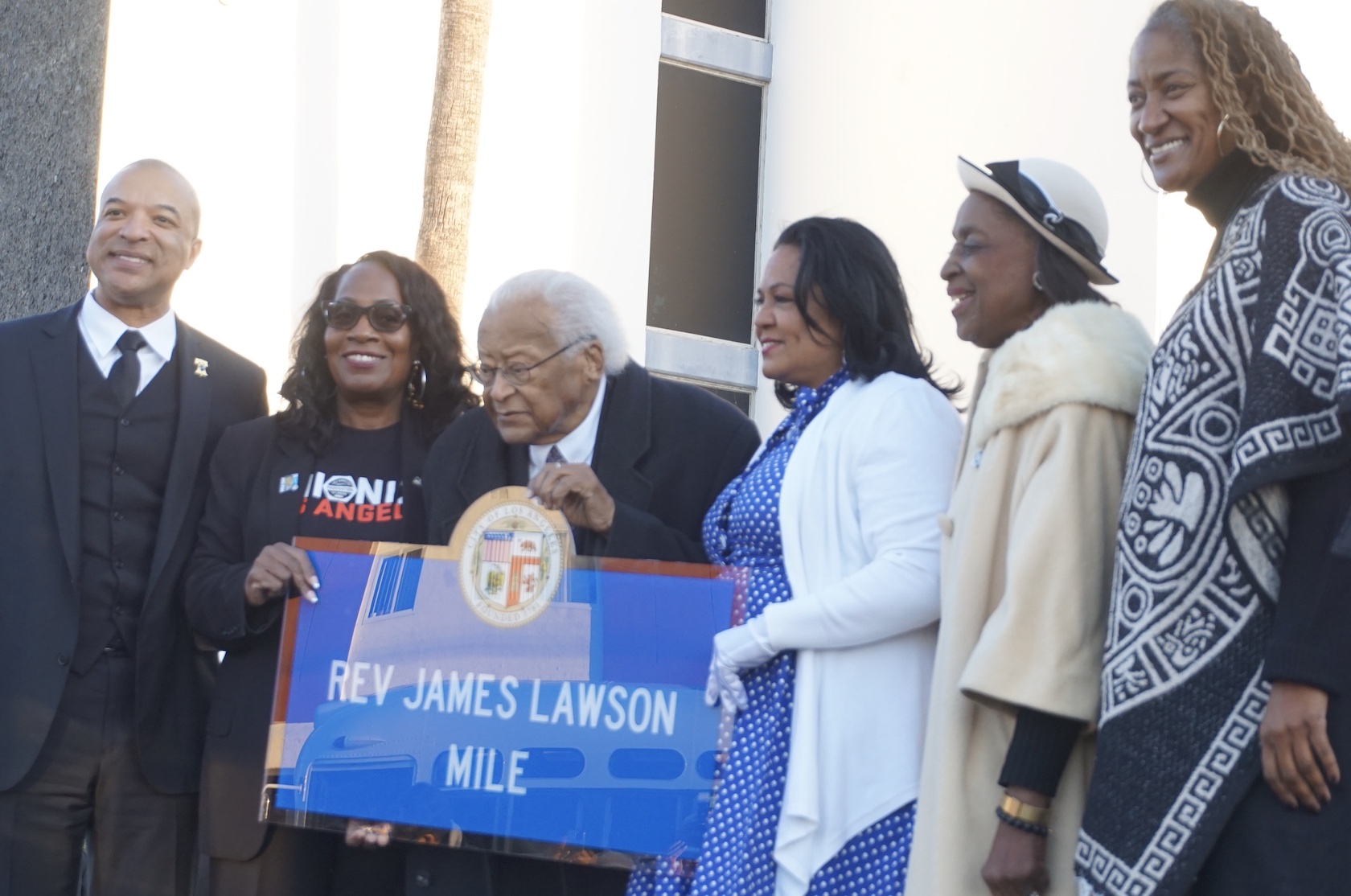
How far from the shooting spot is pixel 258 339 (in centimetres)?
1144

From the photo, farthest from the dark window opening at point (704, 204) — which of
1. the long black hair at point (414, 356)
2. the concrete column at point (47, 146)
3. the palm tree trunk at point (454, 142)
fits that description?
the long black hair at point (414, 356)

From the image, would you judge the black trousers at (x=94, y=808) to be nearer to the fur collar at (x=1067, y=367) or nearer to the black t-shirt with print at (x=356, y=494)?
the black t-shirt with print at (x=356, y=494)

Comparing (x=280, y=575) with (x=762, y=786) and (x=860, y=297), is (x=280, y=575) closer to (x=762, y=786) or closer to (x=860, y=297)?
(x=762, y=786)

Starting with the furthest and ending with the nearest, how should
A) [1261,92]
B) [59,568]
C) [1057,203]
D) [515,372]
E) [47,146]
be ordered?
[47,146]
[59,568]
[515,372]
[1057,203]
[1261,92]

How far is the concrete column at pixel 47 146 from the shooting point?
6.21 meters

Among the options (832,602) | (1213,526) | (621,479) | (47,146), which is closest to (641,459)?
(621,479)

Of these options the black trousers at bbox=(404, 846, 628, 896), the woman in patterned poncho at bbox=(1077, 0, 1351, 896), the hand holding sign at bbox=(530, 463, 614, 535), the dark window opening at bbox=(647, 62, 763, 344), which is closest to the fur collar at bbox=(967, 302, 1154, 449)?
the woman in patterned poncho at bbox=(1077, 0, 1351, 896)

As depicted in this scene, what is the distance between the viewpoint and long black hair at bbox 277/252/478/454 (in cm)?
459

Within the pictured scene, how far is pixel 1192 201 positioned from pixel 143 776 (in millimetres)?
3223

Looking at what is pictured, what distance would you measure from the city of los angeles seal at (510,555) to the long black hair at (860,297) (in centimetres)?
84

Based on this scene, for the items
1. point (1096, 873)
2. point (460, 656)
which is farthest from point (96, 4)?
point (1096, 873)

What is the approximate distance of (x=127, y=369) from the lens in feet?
15.1

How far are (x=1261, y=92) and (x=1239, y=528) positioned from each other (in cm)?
83

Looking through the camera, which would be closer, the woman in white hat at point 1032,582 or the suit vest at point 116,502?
the woman in white hat at point 1032,582
